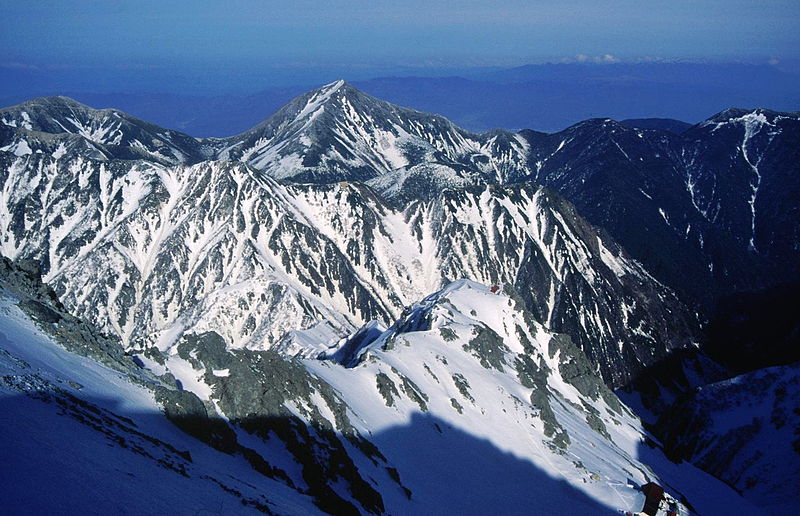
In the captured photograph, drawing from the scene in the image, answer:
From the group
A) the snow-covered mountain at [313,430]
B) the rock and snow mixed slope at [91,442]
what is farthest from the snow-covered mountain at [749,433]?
the rock and snow mixed slope at [91,442]

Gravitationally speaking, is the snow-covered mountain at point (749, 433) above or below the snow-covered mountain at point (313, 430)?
below

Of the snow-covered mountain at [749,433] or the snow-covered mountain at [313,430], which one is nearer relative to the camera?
the snow-covered mountain at [313,430]

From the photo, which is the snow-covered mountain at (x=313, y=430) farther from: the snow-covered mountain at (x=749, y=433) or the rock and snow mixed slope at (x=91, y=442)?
the snow-covered mountain at (x=749, y=433)

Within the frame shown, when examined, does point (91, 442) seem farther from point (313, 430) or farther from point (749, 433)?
point (749, 433)

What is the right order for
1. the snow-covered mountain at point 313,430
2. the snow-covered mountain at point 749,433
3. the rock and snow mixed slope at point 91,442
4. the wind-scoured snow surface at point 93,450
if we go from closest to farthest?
1. the wind-scoured snow surface at point 93,450
2. the rock and snow mixed slope at point 91,442
3. the snow-covered mountain at point 313,430
4. the snow-covered mountain at point 749,433

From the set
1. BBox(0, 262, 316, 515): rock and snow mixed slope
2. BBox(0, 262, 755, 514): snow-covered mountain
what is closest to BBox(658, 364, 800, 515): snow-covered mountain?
BBox(0, 262, 755, 514): snow-covered mountain

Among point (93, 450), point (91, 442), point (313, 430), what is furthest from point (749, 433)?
point (93, 450)

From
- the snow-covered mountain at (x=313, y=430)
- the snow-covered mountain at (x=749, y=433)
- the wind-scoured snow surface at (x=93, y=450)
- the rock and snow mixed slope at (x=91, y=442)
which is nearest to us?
the wind-scoured snow surface at (x=93, y=450)

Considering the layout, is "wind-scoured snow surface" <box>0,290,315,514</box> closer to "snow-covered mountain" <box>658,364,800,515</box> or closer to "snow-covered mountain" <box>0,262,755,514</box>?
"snow-covered mountain" <box>0,262,755,514</box>

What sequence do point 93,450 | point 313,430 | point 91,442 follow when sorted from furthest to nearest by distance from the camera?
point 313,430
point 91,442
point 93,450
